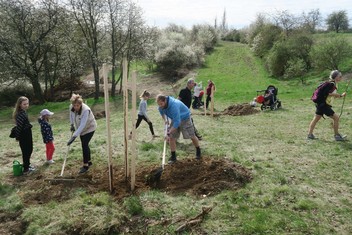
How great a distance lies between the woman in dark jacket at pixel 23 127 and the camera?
25.7ft

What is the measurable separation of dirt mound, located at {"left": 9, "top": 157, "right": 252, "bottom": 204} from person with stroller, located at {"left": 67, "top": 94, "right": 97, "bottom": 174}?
0.49 m

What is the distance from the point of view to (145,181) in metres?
7.21

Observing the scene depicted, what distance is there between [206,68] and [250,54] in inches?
394

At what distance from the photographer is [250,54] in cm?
4794

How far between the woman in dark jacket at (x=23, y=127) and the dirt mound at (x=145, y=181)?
61 cm

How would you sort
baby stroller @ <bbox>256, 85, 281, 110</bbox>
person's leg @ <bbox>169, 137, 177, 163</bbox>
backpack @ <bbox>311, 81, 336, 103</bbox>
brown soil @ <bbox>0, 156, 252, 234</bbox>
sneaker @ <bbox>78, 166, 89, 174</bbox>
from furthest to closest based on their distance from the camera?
baby stroller @ <bbox>256, 85, 281, 110</bbox>, backpack @ <bbox>311, 81, 336, 103</bbox>, person's leg @ <bbox>169, 137, 177, 163</bbox>, sneaker @ <bbox>78, 166, 89, 174</bbox>, brown soil @ <bbox>0, 156, 252, 234</bbox>

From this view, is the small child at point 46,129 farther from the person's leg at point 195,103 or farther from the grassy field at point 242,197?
the person's leg at point 195,103

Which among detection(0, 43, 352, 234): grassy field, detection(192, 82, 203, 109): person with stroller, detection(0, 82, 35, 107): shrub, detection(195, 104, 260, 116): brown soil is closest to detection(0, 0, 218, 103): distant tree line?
detection(0, 82, 35, 107): shrub

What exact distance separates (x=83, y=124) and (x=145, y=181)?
1.96 meters

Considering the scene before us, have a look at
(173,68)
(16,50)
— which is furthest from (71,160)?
(173,68)

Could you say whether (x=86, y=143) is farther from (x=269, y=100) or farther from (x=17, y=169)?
(x=269, y=100)

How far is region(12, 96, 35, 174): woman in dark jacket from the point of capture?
7824 mm

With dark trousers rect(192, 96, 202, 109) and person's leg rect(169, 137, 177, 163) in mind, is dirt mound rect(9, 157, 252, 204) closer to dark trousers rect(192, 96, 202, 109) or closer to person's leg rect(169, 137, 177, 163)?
person's leg rect(169, 137, 177, 163)

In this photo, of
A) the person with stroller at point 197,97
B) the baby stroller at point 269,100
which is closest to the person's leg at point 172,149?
the baby stroller at point 269,100
